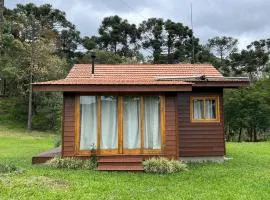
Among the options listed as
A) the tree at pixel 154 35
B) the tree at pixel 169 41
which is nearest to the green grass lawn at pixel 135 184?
the tree at pixel 169 41

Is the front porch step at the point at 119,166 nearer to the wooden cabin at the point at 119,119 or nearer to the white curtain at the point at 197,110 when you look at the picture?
the wooden cabin at the point at 119,119

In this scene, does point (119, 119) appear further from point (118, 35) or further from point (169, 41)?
point (118, 35)

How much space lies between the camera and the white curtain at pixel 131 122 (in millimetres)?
10445

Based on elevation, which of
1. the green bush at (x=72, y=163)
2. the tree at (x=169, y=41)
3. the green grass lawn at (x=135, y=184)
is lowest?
the green grass lawn at (x=135, y=184)

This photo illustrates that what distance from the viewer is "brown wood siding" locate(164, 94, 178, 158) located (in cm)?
1035

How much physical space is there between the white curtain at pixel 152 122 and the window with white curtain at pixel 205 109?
2.25 metres

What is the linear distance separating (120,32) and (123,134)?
33.2 meters

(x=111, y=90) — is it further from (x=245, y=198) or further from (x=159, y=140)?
(x=245, y=198)

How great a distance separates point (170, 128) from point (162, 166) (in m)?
1.19

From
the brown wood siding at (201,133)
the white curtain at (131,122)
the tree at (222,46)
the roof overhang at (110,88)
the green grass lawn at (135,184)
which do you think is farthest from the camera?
the tree at (222,46)

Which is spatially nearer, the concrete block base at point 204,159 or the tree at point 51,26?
the concrete block base at point 204,159

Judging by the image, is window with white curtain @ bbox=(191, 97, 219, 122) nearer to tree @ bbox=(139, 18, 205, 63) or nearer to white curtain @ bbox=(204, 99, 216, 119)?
white curtain @ bbox=(204, 99, 216, 119)

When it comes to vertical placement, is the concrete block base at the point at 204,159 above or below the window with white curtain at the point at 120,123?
below

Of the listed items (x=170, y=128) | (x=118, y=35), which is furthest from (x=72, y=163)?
(x=118, y=35)
